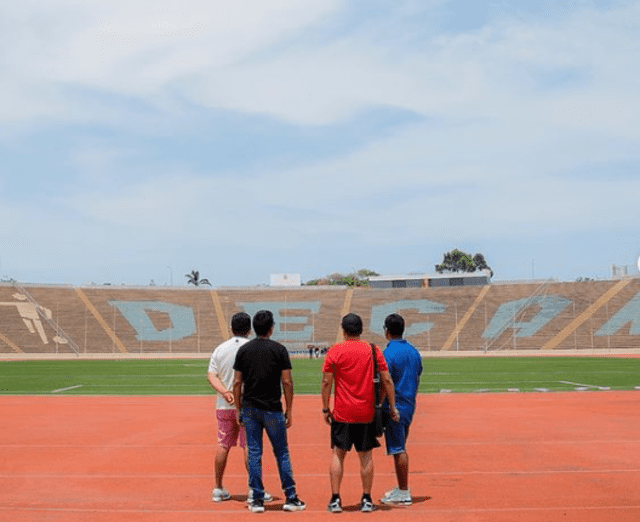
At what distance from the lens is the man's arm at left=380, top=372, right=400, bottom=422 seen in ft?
30.7

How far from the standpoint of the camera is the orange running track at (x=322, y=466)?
9266 millimetres

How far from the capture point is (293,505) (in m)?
9.24

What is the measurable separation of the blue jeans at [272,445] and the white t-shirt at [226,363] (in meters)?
0.62

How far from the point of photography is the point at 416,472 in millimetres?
11820

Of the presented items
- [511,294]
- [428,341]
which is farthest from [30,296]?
[511,294]

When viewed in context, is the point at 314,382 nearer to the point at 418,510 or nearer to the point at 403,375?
the point at 403,375

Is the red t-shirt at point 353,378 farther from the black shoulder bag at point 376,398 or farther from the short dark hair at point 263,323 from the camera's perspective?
the short dark hair at point 263,323

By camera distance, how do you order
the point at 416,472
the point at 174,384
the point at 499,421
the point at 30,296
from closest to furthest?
the point at 416,472 → the point at 499,421 → the point at 174,384 → the point at 30,296

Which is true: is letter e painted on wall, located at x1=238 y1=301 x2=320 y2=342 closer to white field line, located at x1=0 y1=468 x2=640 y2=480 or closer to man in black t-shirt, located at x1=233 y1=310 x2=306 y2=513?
white field line, located at x1=0 y1=468 x2=640 y2=480

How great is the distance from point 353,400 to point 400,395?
35.4 inches

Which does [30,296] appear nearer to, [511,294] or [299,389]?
[511,294]

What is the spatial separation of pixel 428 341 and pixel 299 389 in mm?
51127

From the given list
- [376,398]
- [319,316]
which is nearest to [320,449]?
[376,398]

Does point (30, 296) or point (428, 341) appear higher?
point (30, 296)
